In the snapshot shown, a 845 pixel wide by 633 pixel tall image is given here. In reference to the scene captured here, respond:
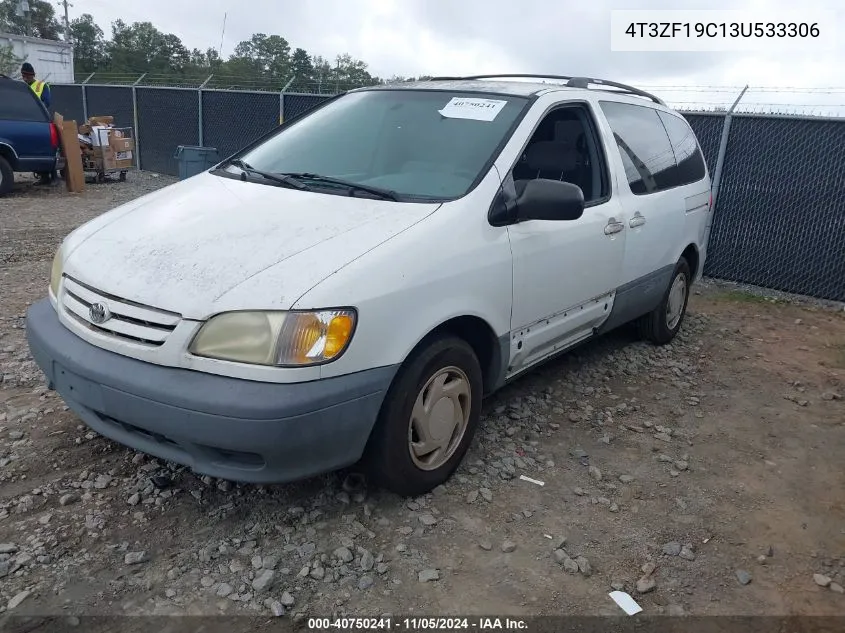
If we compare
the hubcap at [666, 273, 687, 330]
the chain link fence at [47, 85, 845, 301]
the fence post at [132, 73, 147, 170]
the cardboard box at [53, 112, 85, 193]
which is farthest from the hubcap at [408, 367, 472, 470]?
the fence post at [132, 73, 147, 170]

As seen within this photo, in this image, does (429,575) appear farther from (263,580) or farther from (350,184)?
(350,184)

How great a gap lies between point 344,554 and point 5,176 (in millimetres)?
11044

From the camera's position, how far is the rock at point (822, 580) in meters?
2.86

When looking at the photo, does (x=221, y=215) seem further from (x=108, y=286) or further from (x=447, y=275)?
(x=447, y=275)

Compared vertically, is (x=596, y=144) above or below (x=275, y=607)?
above

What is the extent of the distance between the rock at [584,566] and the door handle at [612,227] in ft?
6.41

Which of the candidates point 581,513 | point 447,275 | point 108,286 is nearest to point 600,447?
point 581,513

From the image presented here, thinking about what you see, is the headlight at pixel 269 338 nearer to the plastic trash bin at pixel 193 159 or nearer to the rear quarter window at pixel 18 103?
the plastic trash bin at pixel 193 159

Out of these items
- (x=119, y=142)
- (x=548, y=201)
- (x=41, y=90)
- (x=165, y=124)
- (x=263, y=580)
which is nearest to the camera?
(x=263, y=580)

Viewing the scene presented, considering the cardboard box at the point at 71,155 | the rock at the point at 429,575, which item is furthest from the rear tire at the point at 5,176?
the rock at the point at 429,575

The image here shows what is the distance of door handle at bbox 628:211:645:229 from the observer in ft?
14.5

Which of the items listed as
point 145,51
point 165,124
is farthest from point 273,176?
point 145,51

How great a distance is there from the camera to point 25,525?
290 cm

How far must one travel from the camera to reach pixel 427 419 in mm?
3094
